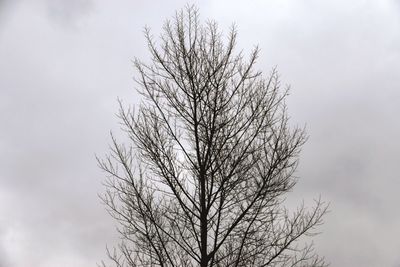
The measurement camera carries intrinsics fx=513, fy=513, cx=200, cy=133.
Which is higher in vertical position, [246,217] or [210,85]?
[210,85]

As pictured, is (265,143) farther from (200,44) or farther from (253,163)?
(200,44)

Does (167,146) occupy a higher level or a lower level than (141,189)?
higher

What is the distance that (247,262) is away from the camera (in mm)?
7273

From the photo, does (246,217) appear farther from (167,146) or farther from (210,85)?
(210,85)

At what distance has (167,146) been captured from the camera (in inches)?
307

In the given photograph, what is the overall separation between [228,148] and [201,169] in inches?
20.9

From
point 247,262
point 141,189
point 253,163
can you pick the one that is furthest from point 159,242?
point 253,163

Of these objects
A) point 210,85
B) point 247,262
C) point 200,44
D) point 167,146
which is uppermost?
point 200,44

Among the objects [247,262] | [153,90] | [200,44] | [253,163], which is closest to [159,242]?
[247,262]

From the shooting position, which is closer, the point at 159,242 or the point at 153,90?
the point at 159,242

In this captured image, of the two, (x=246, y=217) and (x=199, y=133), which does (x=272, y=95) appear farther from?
(x=246, y=217)

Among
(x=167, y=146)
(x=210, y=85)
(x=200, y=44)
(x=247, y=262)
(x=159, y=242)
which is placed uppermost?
(x=200, y=44)

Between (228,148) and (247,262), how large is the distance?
5.48ft

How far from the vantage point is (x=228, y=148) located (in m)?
7.68
